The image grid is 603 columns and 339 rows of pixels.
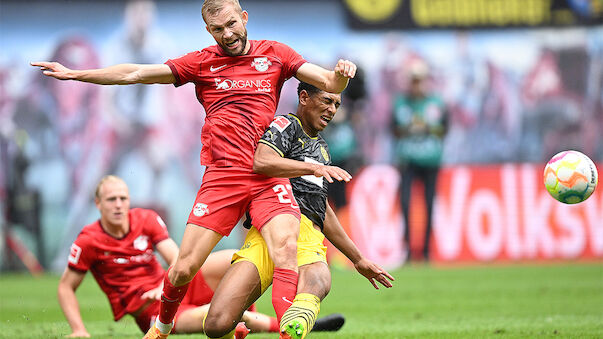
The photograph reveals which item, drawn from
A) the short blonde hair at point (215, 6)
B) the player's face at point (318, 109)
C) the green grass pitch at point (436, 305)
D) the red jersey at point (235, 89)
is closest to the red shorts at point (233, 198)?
the red jersey at point (235, 89)

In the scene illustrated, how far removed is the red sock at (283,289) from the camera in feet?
19.3

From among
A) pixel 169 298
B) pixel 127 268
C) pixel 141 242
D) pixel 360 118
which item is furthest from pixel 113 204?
pixel 360 118

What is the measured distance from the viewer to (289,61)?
21.4 ft

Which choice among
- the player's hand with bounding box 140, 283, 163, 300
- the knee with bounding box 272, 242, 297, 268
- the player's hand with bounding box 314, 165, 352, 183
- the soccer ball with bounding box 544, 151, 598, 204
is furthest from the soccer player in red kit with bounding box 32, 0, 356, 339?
the soccer ball with bounding box 544, 151, 598, 204

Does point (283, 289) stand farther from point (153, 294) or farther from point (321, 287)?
point (153, 294)

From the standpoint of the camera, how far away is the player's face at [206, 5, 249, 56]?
20.7 ft

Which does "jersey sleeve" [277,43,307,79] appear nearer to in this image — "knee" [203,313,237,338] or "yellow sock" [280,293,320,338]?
"yellow sock" [280,293,320,338]

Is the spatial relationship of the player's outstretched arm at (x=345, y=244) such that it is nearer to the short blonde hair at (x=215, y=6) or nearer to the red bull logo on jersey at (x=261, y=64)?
the red bull logo on jersey at (x=261, y=64)

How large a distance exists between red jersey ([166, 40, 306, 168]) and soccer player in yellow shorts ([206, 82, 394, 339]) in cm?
16

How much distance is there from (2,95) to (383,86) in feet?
22.9

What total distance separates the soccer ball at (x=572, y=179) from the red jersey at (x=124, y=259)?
338 cm

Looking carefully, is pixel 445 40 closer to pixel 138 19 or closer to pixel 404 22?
pixel 404 22

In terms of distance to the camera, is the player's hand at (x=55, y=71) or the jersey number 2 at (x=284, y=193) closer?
the player's hand at (x=55, y=71)

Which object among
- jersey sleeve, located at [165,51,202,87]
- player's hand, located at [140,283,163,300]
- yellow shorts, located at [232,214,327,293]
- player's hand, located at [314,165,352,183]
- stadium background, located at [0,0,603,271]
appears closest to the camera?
player's hand, located at [314,165,352,183]
